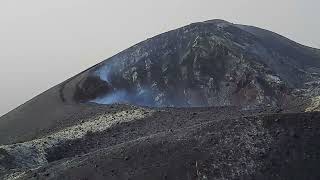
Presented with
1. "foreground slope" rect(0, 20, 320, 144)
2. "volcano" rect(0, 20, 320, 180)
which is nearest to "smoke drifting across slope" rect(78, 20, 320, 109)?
"foreground slope" rect(0, 20, 320, 144)

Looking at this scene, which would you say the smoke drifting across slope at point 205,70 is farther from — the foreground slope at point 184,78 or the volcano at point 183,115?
the volcano at point 183,115

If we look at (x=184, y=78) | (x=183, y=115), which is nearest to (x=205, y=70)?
(x=184, y=78)

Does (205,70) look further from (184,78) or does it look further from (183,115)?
(183,115)

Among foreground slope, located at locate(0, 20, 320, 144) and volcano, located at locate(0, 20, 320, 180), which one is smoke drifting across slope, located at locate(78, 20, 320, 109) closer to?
foreground slope, located at locate(0, 20, 320, 144)

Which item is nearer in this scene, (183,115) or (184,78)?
(183,115)

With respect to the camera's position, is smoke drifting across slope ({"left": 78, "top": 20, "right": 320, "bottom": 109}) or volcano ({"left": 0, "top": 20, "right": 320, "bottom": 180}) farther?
smoke drifting across slope ({"left": 78, "top": 20, "right": 320, "bottom": 109})

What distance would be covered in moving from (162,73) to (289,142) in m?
45.3

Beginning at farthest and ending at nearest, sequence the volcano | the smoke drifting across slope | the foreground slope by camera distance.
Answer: the smoke drifting across slope
the foreground slope
the volcano

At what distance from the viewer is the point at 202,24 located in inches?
3076

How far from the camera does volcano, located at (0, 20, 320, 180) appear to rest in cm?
2784

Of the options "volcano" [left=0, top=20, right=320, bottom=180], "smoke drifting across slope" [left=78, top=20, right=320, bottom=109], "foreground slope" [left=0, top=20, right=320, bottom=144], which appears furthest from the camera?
"smoke drifting across slope" [left=78, top=20, right=320, bottom=109]

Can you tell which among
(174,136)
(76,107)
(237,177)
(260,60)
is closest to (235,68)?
(260,60)

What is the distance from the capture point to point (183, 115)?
48156 mm

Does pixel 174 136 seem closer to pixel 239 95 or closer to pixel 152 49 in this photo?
pixel 239 95
